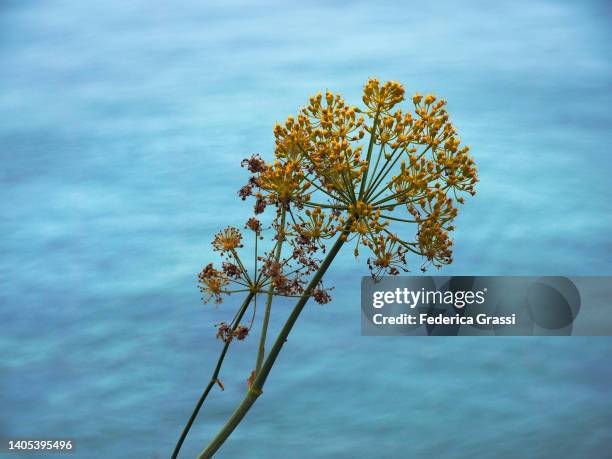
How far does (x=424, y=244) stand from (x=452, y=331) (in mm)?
1447

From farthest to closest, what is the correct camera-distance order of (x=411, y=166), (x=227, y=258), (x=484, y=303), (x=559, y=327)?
(x=559, y=327)
(x=484, y=303)
(x=227, y=258)
(x=411, y=166)

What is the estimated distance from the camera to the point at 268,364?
9.99 feet

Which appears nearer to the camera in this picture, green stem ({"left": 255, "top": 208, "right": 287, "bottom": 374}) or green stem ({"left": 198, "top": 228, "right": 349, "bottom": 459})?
green stem ({"left": 198, "top": 228, "right": 349, "bottom": 459})

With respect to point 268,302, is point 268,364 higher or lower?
lower

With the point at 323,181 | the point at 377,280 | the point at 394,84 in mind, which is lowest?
the point at 377,280

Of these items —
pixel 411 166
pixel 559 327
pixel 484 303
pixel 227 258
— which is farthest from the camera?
pixel 559 327

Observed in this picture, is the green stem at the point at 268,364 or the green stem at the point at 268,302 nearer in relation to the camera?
the green stem at the point at 268,364

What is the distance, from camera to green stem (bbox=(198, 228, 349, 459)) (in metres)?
2.96

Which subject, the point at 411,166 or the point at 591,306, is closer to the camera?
the point at 411,166

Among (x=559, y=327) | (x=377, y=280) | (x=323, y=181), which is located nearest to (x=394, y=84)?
(x=323, y=181)

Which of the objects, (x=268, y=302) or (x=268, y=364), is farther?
(x=268, y=302)

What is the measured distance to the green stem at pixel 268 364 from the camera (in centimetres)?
296

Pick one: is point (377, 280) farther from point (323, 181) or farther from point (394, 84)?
point (394, 84)

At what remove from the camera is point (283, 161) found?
2.99 m
